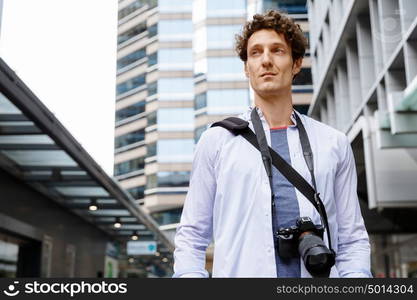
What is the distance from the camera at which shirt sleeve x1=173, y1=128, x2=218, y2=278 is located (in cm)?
203

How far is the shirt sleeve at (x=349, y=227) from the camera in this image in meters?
1.97

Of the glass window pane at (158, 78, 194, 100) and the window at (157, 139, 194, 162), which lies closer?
the window at (157, 139, 194, 162)

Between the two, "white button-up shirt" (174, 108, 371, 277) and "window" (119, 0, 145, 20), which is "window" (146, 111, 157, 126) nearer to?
"window" (119, 0, 145, 20)

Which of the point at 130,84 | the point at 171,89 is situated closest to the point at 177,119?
the point at 171,89

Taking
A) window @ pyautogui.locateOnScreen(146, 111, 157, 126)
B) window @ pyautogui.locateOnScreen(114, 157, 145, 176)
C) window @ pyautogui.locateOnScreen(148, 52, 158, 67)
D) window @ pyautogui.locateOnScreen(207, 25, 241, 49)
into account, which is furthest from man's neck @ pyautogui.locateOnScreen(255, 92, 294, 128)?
window @ pyautogui.locateOnScreen(148, 52, 158, 67)

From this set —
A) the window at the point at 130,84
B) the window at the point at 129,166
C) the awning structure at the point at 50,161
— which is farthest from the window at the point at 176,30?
the awning structure at the point at 50,161

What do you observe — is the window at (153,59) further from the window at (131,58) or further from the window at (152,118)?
the window at (152,118)

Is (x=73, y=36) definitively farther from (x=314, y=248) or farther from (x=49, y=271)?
(x=314, y=248)

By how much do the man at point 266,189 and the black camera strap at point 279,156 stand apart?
0.06 ft

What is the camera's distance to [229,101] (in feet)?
181

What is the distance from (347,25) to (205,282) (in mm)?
17911

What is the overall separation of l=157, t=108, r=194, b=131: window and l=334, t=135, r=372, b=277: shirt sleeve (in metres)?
58.3

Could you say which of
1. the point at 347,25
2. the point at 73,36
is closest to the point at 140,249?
the point at 347,25

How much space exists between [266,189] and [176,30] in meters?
63.9
